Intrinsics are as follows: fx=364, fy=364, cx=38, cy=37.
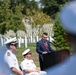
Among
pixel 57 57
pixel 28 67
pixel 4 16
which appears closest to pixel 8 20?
pixel 4 16

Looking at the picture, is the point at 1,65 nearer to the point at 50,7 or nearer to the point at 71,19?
the point at 71,19

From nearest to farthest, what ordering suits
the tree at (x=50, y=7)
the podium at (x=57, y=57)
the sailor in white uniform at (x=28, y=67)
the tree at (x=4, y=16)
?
the podium at (x=57, y=57) < the sailor in white uniform at (x=28, y=67) < the tree at (x=4, y=16) < the tree at (x=50, y=7)

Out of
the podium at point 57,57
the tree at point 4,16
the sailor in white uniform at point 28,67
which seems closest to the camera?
the podium at point 57,57

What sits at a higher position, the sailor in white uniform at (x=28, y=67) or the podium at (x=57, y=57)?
the podium at (x=57, y=57)

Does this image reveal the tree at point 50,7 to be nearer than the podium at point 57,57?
No

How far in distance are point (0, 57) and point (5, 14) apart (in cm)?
2741

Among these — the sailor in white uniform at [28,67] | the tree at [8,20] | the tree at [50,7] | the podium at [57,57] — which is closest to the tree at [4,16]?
the tree at [8,20]

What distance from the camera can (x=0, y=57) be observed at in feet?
5.88

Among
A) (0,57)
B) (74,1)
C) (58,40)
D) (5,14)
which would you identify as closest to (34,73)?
(0,57)

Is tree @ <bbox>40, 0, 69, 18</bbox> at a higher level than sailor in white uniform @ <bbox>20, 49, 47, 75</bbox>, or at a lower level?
lower

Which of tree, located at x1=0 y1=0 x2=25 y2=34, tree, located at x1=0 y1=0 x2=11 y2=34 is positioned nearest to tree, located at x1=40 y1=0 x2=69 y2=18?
tree, located at x1=0 y1=0 x2=25 y2=34

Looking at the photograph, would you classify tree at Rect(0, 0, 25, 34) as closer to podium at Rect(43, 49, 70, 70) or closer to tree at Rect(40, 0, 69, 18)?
podium at Rect(43, 49, 70, 70)

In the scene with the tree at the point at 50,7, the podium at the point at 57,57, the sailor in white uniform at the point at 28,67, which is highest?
the podium at the point at 57,57

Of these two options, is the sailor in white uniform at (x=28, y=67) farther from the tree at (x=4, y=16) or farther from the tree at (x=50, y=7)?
the tree at (x=50, y=7)
